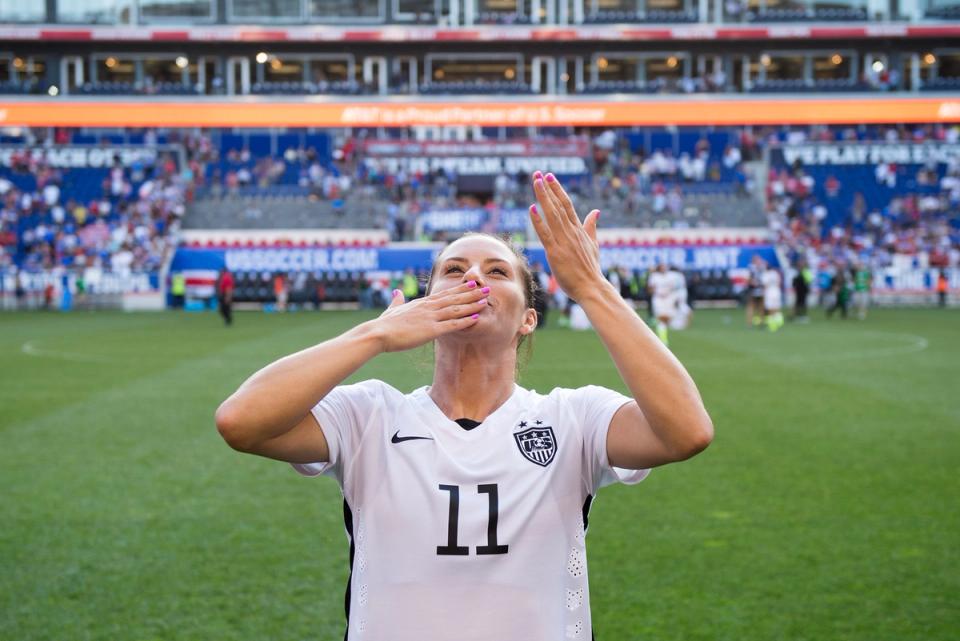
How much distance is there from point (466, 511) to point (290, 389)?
573 millimetres

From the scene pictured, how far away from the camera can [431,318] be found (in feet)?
8.72

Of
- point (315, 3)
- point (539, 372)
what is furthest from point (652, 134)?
point (539, 372)

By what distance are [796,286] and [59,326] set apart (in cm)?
2324

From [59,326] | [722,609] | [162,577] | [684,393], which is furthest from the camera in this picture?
[59,326]

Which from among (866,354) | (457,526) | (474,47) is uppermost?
(474,47)

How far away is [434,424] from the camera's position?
113 inches

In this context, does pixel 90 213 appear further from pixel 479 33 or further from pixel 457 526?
pixel 457 526

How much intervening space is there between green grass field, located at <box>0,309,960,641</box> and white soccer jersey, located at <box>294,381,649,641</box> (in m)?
0.84

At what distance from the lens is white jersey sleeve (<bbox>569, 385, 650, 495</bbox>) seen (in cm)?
288

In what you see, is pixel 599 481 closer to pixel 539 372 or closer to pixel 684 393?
pixel 684 393

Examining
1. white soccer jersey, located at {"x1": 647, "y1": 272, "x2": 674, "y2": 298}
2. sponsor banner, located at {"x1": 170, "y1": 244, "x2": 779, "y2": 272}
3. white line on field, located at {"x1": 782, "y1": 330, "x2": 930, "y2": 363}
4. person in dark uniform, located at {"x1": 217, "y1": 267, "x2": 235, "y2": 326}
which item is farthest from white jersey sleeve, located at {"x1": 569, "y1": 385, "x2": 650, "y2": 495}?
sponsor banner, located at {"x1": 170, "y1": 244, "x2": 779, "y2": 272}

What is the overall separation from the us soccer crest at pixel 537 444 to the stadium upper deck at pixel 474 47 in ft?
170

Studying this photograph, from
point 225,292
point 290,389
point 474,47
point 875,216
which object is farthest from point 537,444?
point 474,47

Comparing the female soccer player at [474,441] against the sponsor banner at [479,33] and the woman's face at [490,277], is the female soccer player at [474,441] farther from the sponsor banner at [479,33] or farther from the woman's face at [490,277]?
the sponsor banner at [479,33]
